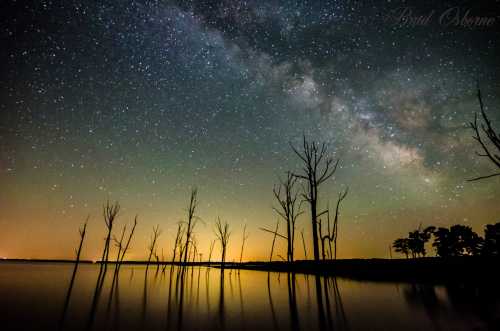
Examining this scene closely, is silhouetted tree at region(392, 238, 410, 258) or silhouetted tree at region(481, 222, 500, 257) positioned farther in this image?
silhouetted tree at region(392, 238, 410, 258)

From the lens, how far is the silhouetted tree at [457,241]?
39.4m

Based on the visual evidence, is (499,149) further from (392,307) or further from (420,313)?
(392,307)

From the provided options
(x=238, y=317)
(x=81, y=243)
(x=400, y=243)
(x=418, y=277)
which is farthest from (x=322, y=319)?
(x=400, y=243)

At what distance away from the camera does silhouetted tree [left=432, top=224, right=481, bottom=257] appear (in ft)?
129

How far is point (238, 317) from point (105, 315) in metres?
3.19

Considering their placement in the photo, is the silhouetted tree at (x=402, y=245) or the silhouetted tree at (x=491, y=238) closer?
the silhouetted tree at (x=491, y=238)

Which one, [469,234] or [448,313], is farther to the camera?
[469,234]

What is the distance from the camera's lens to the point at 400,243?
2303 inches

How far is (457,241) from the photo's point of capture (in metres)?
41.0

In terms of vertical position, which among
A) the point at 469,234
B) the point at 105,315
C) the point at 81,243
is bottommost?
the point at 105,315

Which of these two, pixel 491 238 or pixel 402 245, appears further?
pixel 402 245

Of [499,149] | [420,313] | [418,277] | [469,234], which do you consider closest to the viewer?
[499,149]

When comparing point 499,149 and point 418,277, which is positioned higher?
point 499,149

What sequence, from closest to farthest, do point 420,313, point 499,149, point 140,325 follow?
point 499,149 < point 140,325 < point 420,313
